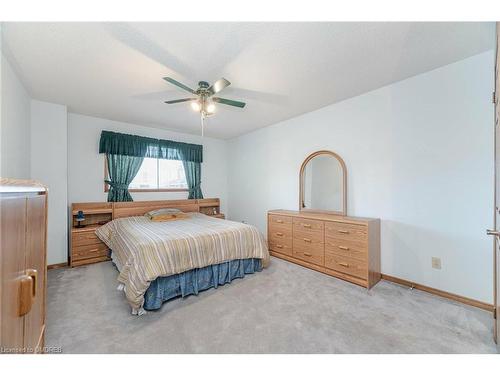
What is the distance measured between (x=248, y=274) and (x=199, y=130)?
10.8 feet

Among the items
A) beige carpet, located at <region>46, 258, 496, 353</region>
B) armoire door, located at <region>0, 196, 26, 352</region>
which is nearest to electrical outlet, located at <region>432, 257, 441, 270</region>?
beige carpet, located at <region>46, 258, 496, 353</region>

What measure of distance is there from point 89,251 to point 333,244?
3.77 metres

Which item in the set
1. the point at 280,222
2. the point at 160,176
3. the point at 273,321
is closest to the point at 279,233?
the point at 280,222

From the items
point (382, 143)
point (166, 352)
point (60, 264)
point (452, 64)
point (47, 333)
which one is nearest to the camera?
point (166, 352)

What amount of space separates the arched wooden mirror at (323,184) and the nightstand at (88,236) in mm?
3479

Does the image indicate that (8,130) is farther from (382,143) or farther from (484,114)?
(484,114)

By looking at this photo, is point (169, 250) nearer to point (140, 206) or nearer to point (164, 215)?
point (164, 215)

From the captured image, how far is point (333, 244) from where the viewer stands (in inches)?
111

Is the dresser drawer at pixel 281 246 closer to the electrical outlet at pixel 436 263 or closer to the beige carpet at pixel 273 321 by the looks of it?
the beige carpet at pixel 273 321

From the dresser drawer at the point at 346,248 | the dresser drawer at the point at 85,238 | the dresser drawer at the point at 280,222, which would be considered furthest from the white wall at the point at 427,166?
the dresser drawer at the point at 85,238

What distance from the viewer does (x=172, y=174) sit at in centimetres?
475

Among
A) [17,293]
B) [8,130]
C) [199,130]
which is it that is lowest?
[17,293]

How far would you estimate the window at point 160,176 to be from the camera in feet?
14.2

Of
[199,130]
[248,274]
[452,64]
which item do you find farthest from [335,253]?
[199,130]
